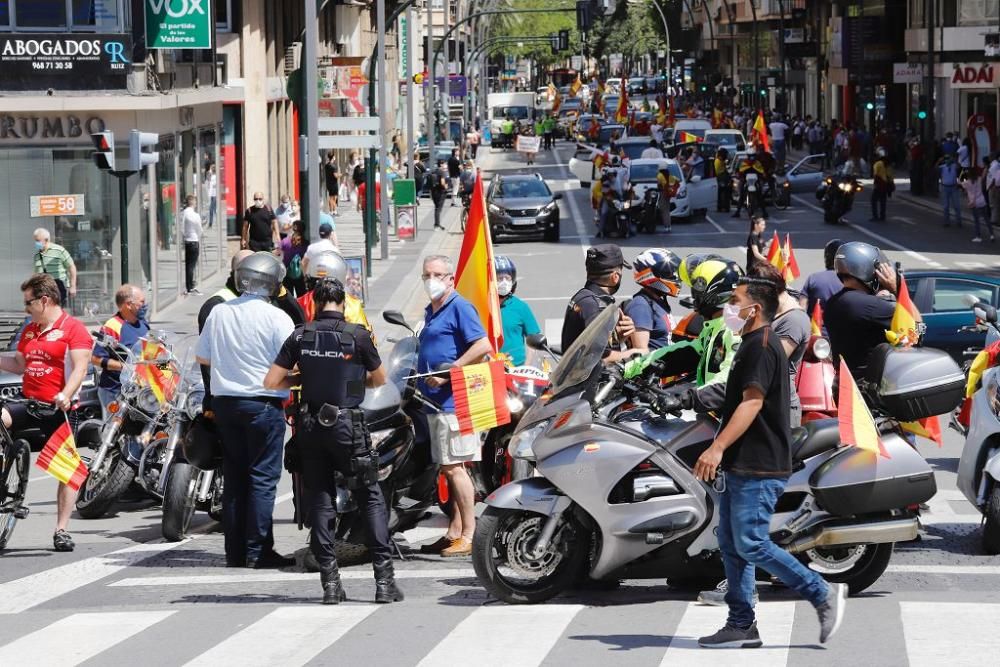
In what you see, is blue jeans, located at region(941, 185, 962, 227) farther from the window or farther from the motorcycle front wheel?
the motorcycle front wheel

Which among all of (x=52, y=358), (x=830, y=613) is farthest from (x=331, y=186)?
(x=830, y=613)

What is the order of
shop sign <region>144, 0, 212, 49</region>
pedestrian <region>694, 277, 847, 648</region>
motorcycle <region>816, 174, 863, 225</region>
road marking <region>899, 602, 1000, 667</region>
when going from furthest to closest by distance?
motorcycle <region>816, 174, 863, 225</region>, shop sign <region>144, 0, 212, 49</region>, pedestrian <region>694, 277, 847, 648</region>, road marking <region>899, 602, 1000, 667</region>

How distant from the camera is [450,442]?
9.98 m

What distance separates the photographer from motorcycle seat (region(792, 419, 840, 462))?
8.50m

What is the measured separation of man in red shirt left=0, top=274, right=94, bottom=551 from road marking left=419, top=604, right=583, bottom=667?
138 inches

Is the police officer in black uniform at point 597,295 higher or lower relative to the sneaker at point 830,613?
higher

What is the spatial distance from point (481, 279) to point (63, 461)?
120 inches

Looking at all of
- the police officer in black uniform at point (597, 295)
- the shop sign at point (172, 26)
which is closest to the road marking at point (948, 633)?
the police officer in black uniform at point (597, 295)

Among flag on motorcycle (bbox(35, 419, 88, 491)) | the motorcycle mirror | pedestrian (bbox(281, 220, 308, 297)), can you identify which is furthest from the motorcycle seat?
pedestrian (bbox(281, 220, 308, 297))

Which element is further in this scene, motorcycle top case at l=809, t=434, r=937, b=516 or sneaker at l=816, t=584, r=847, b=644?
motorcycle top case at l=809, t=434, r=937, b=516

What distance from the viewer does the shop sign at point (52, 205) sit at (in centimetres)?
2508

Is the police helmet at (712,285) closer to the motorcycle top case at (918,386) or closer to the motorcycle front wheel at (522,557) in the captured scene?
the motorcycle top case at (918,386)

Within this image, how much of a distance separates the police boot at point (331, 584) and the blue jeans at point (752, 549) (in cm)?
219

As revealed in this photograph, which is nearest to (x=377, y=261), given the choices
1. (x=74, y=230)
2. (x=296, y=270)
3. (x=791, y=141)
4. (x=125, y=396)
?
(x=74, y=230)
